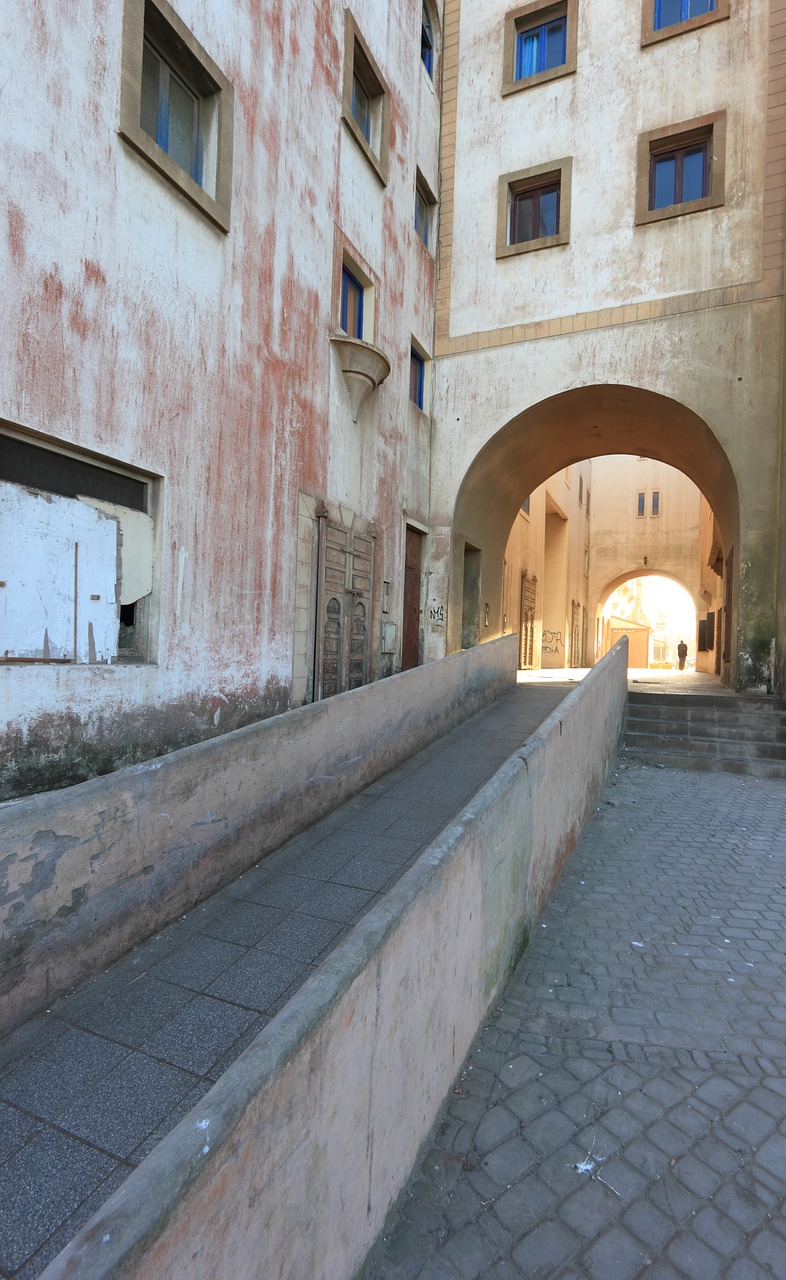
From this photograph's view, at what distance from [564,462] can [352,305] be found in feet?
23.7

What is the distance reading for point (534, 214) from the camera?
42.3ft

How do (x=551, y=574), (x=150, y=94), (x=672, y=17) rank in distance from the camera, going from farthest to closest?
1. (x=551, y=574)
2. (x=672, y=17)
3. (x=150, y=94)

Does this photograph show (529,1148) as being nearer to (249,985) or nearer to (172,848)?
(249,985)

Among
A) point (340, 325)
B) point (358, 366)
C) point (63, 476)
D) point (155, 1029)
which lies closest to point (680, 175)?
point (340, 325)

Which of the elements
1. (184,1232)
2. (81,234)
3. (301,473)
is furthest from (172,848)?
(301,473)

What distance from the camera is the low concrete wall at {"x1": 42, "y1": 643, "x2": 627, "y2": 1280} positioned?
117 cm

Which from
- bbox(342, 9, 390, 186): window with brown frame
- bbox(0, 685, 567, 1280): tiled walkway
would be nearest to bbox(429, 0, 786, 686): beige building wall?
bbox(342, 9, 390, 186): window with brown frame

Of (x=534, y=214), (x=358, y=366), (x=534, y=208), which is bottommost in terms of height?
(x=358, y=366)

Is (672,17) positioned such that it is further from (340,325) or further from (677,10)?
(340,325)

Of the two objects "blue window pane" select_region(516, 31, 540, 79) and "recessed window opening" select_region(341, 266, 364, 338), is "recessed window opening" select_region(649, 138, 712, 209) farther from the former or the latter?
"recessed window opening" select_region(341, 266, 364, 338)

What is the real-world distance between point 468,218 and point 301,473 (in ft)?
26.7

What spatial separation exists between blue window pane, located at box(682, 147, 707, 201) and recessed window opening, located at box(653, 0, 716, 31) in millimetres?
2279

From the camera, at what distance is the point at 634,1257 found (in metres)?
1.90

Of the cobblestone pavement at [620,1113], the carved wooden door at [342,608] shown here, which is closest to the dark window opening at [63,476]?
the carved wooden door at [342,608]
